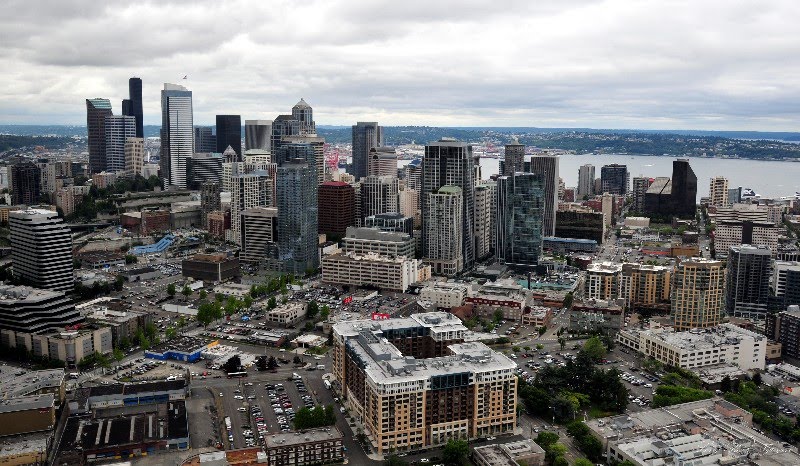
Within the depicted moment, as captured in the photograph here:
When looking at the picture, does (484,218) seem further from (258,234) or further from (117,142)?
(117,142)

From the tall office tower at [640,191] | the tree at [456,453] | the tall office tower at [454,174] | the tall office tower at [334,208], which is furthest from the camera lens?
the tall office tower at [640,191]

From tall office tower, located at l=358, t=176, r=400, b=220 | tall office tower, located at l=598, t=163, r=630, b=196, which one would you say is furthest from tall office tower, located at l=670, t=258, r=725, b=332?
tall office tower, located at l=598, t=163, r=630, b=196

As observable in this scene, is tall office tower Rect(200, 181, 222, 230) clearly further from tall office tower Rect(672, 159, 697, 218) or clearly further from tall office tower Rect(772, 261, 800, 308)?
tall office tower Rect(772, 261, 800, 308)

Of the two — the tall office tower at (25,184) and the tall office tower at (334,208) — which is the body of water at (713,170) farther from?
the tall office tower at (25,184)

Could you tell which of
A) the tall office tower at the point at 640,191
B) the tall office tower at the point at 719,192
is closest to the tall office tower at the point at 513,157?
the tall office tower at the point at 640,191

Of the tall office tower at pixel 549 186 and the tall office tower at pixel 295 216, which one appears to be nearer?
the tall office tower at pixel 295 216

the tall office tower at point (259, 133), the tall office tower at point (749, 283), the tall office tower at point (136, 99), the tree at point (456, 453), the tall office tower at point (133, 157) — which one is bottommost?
the tree at point (456, 453)

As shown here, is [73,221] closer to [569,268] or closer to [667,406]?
[569,268]
